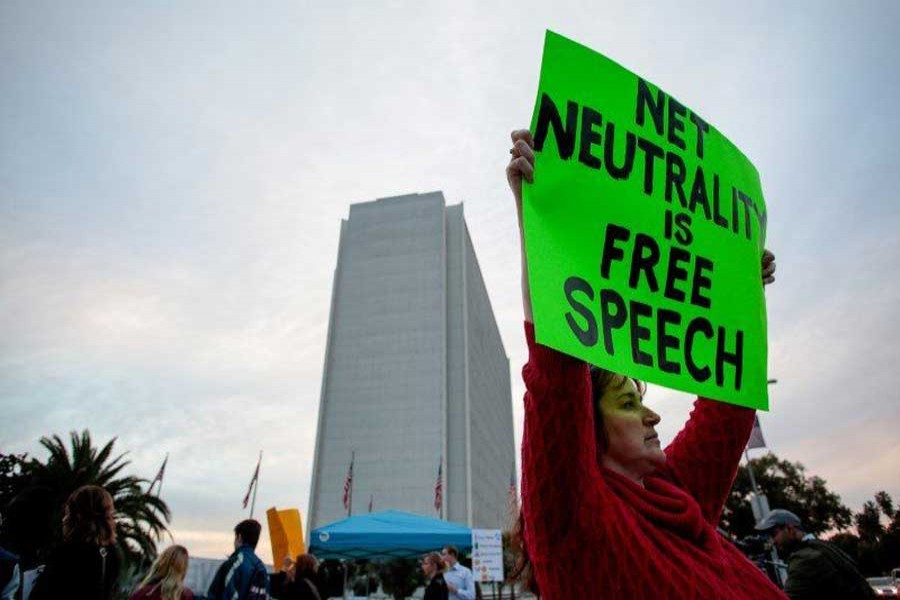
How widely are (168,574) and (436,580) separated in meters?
4.20

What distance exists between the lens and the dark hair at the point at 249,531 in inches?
180

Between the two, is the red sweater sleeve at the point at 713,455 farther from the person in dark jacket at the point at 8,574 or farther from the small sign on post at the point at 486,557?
the small sign on post at the point at 486,557

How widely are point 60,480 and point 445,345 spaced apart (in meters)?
40.4

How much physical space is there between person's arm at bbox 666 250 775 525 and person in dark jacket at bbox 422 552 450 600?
20.1 feet

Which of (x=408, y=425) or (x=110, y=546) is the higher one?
(x=408, y=425)

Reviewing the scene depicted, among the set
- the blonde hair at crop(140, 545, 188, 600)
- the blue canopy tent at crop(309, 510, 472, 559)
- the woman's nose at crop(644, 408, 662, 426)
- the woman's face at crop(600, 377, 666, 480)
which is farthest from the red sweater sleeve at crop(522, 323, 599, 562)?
the blue canopy tent at crop(309, 510, 472, 559)

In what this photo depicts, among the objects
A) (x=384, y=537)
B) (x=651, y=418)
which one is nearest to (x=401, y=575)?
(x=384, y=537)

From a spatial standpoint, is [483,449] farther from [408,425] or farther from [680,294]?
[680,294]

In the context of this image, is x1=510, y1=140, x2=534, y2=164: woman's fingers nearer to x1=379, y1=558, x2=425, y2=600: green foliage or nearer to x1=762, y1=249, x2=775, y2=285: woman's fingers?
x1=762, y1=249, x2=775, y2=285: woman's fingers

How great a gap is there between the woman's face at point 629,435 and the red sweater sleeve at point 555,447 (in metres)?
0.24

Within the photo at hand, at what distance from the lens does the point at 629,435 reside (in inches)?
53.9

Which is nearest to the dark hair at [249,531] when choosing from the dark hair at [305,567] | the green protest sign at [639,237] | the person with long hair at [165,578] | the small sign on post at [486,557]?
the person with long hair at [165,578]

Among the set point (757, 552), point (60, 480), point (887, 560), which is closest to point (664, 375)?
point (757, 552)

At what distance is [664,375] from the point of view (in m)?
1.35
